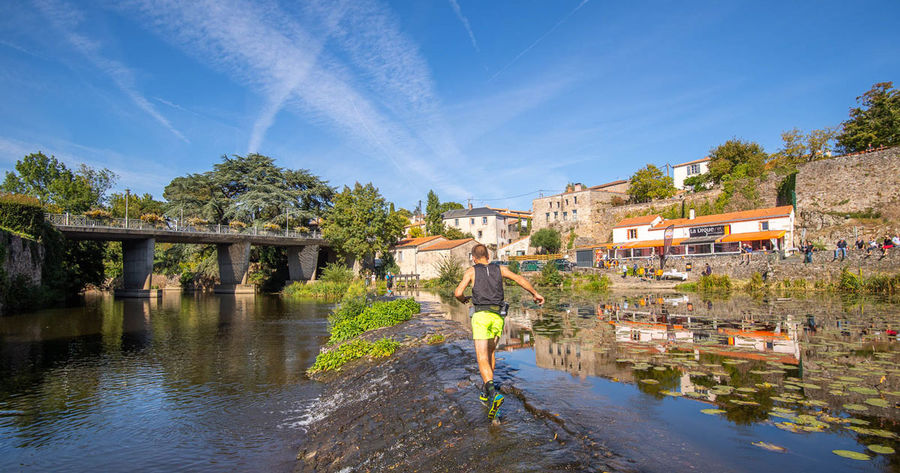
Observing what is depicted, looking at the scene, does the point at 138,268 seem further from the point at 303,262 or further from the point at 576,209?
the point at 576,209

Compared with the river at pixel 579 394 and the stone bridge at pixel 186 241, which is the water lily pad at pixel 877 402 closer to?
the river at pixel 579 394

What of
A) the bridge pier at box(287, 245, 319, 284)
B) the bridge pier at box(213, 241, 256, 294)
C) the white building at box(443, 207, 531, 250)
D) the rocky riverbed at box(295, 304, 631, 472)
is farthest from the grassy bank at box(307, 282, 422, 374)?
the white building at box(443, 207, 531, 250)

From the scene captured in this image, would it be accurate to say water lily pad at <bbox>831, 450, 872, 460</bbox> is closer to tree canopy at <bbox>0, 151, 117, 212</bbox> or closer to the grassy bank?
the grassy bank

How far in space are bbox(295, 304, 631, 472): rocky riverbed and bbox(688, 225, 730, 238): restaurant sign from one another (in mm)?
40253

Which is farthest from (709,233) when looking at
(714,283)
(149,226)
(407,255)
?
(149,226)

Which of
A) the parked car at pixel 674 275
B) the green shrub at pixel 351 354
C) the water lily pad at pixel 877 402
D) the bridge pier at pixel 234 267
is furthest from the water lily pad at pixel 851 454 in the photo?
the bridge pier at pixel 234 267

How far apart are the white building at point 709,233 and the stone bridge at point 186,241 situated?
33507mm

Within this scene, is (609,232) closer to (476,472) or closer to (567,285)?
(567,285)

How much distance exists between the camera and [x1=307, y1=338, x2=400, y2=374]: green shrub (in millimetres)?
10719

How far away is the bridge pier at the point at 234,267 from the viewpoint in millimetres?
46688

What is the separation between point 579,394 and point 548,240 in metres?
56.9

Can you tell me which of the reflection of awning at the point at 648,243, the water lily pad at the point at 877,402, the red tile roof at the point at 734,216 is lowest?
the water lily pad at the point at 877,402

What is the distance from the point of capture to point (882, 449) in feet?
14.9

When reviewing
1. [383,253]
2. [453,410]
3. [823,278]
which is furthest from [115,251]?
[823,278]
